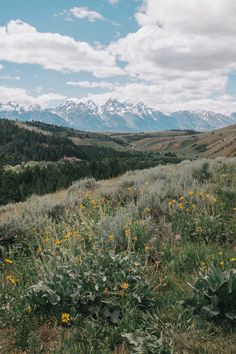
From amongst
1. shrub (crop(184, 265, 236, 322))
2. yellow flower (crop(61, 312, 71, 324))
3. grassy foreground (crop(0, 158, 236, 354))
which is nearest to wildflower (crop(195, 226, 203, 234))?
grassy foreground (crop(0, 158, 236, 354))

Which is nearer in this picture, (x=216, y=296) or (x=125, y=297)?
(x=216, y=296)

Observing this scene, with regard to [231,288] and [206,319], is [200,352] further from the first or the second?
[231,288]

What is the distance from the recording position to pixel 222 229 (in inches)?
233

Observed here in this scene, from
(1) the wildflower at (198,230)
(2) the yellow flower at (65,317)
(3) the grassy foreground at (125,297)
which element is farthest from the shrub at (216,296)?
(1) the wildflower at (198,230)

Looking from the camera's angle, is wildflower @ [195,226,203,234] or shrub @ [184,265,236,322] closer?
shrub @ [184,265,236,322]

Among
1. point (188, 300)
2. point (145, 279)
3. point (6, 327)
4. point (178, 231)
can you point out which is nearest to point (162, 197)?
point (178, 231)

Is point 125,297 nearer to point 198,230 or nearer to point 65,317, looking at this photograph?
point 65,317

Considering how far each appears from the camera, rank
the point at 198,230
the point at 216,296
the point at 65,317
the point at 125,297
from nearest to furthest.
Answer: the point at 216,296
the point at 65,317
the point at 125,297
the point at 198,230

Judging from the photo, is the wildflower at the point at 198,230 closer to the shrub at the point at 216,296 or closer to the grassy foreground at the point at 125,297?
the grassy foreground at the point at 125,297

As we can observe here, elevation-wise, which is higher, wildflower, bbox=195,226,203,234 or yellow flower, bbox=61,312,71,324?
wildflower, bbox=195,226,203,234

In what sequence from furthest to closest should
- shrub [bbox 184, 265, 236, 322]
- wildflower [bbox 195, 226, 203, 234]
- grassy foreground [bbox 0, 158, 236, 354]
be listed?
wildflower [bbox 195, 226, 203, 234] → shrub [bbox 184, 265, 236, 322] → grassy foreground [bbox 0, 158, 236, 354]

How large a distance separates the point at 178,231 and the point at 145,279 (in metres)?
1.94

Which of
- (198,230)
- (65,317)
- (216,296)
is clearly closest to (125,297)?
(65,317)

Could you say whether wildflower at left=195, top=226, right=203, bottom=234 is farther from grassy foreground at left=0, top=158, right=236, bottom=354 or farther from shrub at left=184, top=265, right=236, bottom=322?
shrub at left=184, top=265, right=236, bottom=322
